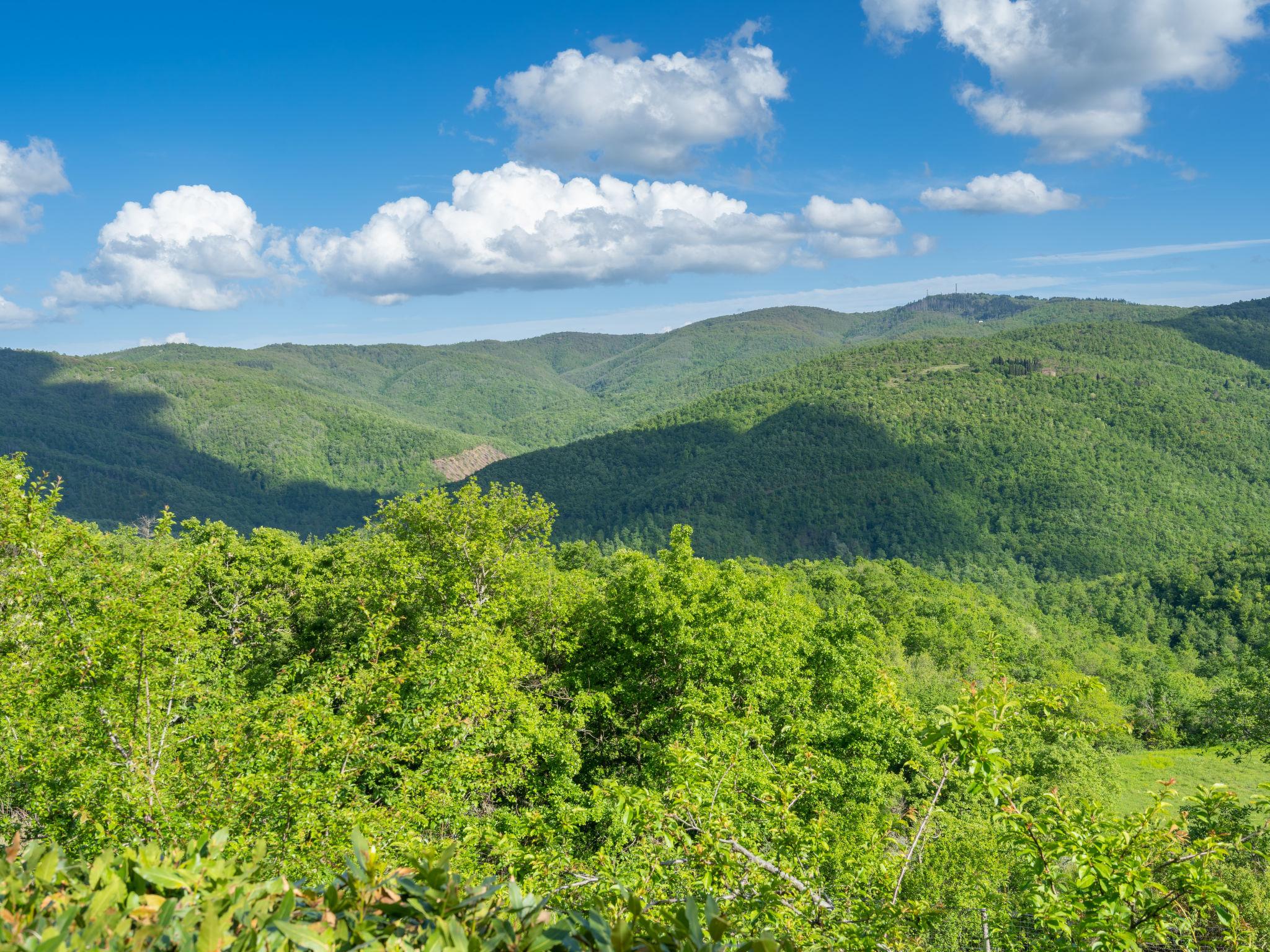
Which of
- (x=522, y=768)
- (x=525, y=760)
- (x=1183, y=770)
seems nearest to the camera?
(x=525, y=760)

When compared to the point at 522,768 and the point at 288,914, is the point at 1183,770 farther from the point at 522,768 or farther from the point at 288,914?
the point at 288,914

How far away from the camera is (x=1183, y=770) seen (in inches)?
1737

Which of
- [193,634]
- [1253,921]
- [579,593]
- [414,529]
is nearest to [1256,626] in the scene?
[1253,921]

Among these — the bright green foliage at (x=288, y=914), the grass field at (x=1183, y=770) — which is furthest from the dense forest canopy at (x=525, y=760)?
the grass field at (x=1183, y=770)

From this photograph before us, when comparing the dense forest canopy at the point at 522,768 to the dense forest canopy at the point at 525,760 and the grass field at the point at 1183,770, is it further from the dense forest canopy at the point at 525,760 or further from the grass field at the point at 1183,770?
the grass field at the point at 1183,770

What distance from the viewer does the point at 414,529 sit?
23.3 m

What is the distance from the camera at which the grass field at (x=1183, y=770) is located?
3859 centimetres

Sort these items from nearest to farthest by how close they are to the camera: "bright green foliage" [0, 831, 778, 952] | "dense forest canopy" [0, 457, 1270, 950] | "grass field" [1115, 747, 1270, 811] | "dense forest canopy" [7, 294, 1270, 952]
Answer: "bright green foliage" [0, 831, 778, 952]
"dense forest canopy" [7, 294, 1270, 952]
"dense forest canopy" [0, 457, 1270, 950]
"grass field" [1115, 747, 1270, 811]

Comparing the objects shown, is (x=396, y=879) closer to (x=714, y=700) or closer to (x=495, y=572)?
(x=714, y=700)

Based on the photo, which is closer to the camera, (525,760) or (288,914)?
(288,914)

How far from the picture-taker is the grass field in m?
38.6

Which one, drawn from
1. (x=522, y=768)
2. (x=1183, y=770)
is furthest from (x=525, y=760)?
(x=1183, y=770)

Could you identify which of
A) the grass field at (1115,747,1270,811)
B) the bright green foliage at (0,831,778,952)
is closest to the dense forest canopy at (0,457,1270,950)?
the bright green foliage at (0,831,778,952)

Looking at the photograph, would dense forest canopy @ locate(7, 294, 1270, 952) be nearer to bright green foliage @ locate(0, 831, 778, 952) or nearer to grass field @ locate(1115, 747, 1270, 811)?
bright green foliage @ locate(0, 831, 778, 952)
